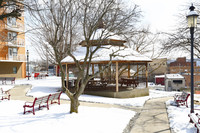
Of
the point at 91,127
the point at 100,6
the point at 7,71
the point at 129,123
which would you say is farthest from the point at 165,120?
the point at 7,71

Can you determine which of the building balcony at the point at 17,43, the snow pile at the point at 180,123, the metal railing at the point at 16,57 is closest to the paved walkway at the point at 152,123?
the snow pile at the point at 180,123

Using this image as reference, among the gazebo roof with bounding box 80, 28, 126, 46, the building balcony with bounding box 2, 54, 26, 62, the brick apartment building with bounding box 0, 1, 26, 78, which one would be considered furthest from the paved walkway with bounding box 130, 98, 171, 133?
the building balcony with bounding box 2, 54, 26, 62

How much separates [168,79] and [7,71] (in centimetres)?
2784

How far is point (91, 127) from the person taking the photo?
6.79 meters

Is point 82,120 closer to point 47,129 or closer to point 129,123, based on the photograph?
point 47,129

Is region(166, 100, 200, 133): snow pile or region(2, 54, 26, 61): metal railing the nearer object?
region(166, 100, 200, 133): snow pile

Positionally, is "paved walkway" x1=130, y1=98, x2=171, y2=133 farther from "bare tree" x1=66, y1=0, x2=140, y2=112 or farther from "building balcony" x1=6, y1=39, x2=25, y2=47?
"building balcony" x1=6, y1=39, x2=25, y2=47

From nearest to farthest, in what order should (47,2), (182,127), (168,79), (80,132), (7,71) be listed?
(80,132) → (182,127) → (47,2) → (168,79) → (7,71)

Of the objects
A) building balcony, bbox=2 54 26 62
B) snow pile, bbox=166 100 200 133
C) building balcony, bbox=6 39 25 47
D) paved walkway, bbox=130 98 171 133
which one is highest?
building balcony, bbox=6 39 25 47

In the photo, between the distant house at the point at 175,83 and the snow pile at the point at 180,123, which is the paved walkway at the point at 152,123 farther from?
the distant house at the point at 175,83

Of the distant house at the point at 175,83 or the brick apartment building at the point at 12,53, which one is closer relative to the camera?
the distant house at the point at 175,83

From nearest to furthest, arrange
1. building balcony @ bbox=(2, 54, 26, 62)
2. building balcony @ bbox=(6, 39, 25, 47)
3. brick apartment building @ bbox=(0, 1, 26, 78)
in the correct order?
1. brick apartment building @ bbox=(0, 1, 26, 78)
2. building balcony @ bbox=(2, 54, 26, 62)
3. building balcony @ bbox=(6, 39, 25, 47)

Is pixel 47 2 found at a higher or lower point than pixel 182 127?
higher

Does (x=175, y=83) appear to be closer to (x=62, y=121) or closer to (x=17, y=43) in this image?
(x=62, y=121)
